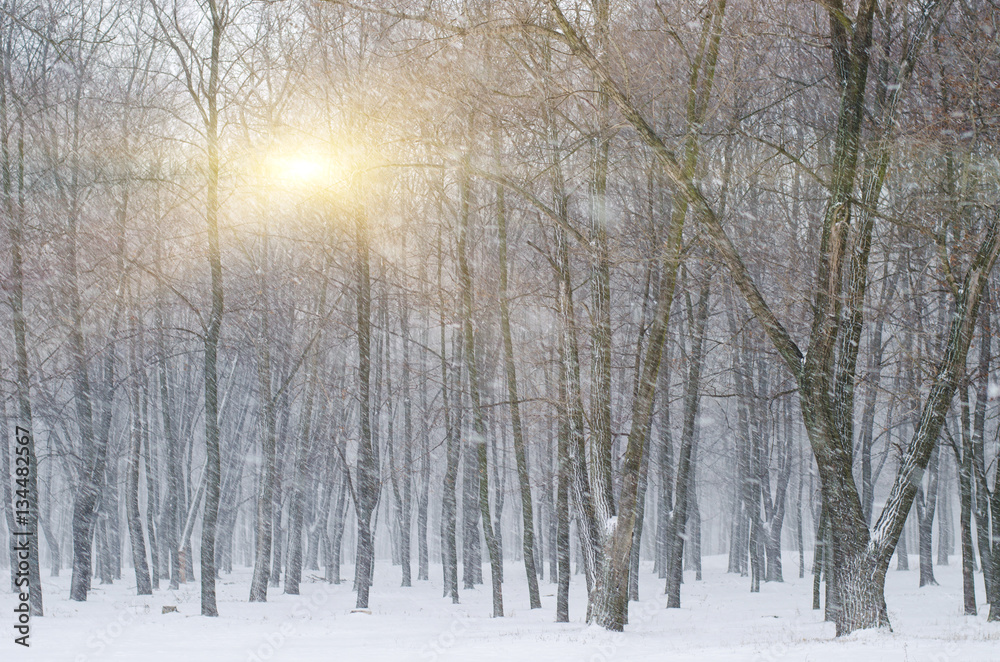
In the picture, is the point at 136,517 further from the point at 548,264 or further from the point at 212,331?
the point at 548,264

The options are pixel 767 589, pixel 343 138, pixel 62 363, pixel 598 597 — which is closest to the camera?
pixel 598 597

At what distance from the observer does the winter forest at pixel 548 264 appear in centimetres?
923

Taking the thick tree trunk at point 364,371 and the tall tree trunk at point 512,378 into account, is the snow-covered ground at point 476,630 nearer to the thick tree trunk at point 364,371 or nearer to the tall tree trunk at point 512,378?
the tall tree trunk at point 512,378

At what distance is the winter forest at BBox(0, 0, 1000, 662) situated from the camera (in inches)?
363

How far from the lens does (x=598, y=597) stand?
34.8 ft

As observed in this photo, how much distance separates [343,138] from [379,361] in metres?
8.75

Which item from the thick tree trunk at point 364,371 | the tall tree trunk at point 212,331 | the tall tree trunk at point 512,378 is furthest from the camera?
the thick tree trunk at point 364,371

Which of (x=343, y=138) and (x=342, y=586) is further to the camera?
(x=342, y=586)

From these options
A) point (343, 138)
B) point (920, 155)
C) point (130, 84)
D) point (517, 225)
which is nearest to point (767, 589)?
point (517, 225)

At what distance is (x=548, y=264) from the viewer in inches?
695

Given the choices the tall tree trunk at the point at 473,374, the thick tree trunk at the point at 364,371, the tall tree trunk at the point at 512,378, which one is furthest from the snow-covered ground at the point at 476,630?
the thick tree trunk at the point at 364,371

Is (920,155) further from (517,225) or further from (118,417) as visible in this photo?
(118,417)

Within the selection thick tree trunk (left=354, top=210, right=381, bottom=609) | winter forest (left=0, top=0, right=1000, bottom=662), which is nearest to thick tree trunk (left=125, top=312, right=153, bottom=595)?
winter forest (left=0, top=0, right=1000, bottom=662)

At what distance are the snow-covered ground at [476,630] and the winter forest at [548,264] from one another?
13cm
